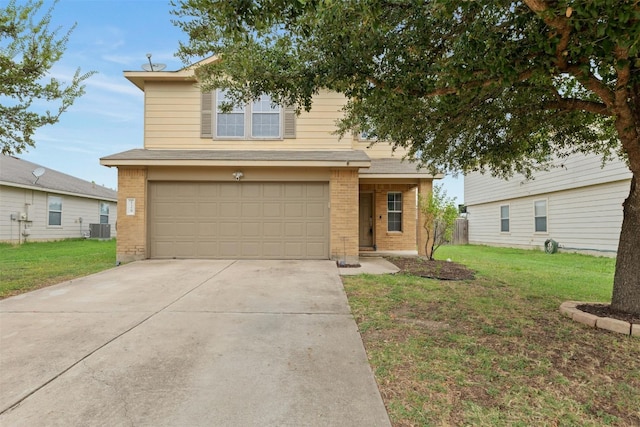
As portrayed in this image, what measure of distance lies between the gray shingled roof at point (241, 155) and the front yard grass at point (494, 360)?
14.9ft

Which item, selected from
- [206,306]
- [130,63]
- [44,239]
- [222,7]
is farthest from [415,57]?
[44,239]

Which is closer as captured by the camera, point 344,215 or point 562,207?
point 344,215

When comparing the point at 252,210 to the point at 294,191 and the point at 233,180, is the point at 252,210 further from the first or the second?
the point at 294,191

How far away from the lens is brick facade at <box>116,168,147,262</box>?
962 centimetres

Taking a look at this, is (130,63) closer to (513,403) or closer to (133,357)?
(133,357)

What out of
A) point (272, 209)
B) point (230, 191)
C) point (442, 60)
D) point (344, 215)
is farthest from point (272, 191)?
point (442, 60)

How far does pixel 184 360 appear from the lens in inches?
130

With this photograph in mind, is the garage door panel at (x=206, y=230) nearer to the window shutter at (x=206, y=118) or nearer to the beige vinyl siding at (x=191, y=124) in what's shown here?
the beige vinyl siding at (x=191, y=124)

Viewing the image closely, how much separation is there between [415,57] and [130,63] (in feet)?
32.5

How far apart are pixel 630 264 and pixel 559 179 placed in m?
11.6

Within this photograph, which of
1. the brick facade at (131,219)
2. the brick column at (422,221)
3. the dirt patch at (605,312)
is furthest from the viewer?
the brick column at (422,221)

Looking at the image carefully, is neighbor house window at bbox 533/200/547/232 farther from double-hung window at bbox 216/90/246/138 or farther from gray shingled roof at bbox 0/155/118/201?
gray shingled roof at bbox 0/155/118/201

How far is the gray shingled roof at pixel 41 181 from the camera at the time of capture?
52.1 feet

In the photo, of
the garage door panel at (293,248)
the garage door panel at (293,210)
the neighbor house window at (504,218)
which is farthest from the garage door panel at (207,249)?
the neighbor house window at (504,218)
